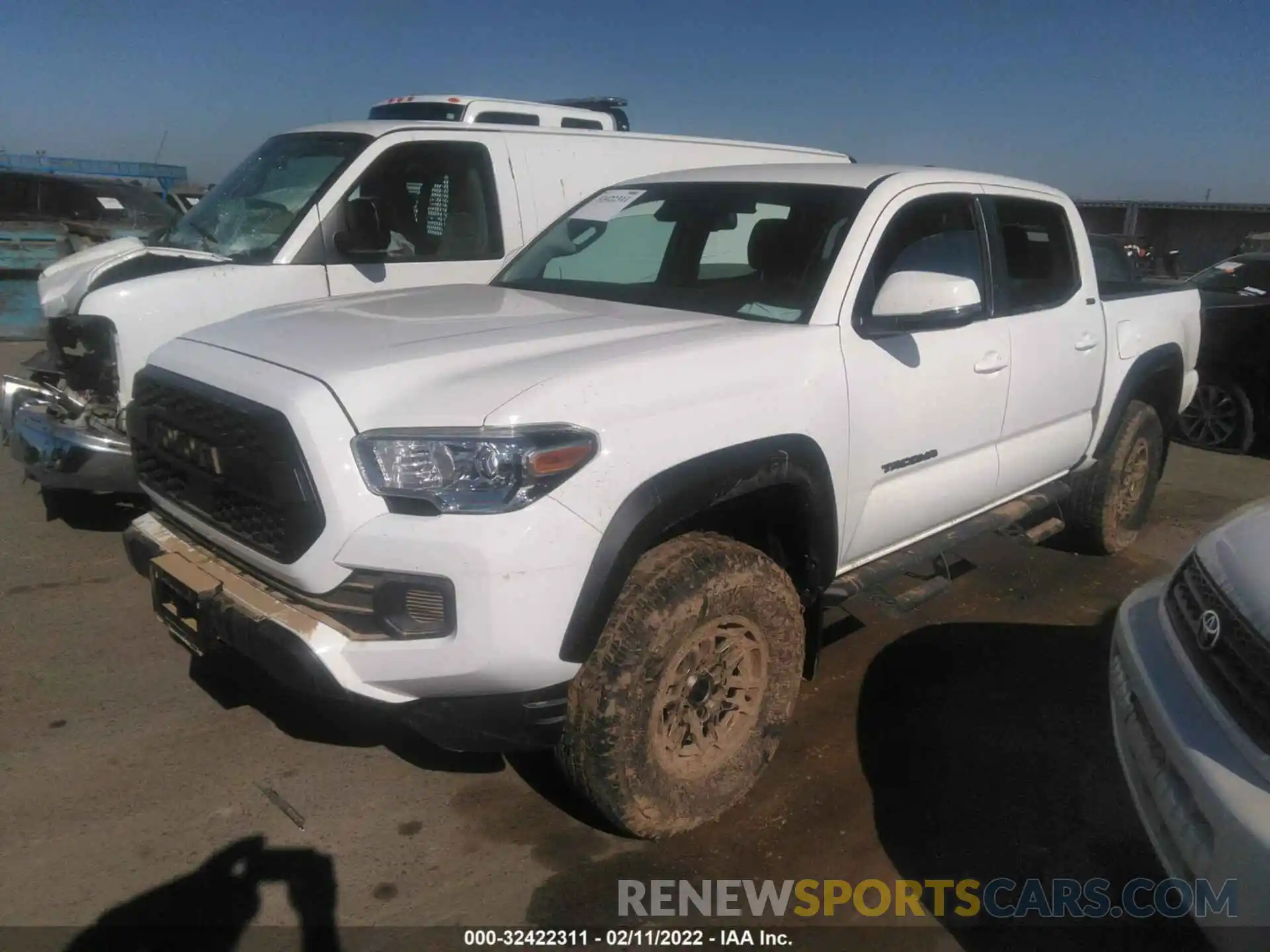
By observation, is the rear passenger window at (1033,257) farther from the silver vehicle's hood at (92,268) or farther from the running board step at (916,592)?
the silver vehicle's hood at (92,268)

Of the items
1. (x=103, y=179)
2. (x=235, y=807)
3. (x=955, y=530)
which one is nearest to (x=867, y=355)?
(x=955, y=530)

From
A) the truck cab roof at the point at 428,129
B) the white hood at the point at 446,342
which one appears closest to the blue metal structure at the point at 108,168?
the truck cab roof at the point at 428,129

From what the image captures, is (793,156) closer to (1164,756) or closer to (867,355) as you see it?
(867,355)

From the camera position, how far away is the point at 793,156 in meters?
7.68

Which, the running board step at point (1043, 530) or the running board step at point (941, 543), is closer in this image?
the running board step at point (941, 543)

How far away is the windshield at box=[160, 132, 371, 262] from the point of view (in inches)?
201

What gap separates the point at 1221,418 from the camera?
316 inches

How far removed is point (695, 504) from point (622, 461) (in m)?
0.29

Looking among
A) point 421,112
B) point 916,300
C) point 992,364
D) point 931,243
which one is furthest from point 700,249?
point 421,112

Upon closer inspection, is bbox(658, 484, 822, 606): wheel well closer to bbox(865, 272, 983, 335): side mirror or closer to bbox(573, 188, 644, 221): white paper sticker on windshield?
bbox(865, 272, 983, 335): side mirror

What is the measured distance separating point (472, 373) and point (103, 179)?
9.43 meters

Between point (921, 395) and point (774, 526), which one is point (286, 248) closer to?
point (774, 526)

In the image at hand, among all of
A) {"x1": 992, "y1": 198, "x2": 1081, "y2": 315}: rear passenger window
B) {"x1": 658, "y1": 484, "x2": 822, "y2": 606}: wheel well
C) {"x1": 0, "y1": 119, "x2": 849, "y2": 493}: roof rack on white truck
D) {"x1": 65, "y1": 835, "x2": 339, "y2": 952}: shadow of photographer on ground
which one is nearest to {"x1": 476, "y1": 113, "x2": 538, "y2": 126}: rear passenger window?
{"x1": 0, "y1": 119, "x2": 849, "y2": 493}: roof rack on white truck

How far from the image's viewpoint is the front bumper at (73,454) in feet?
14.9
